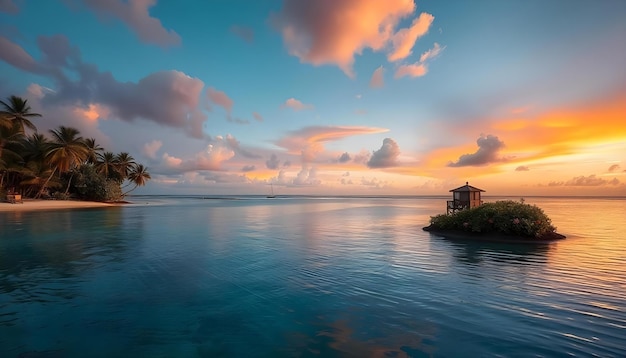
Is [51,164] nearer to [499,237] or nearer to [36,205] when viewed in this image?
[36,205]

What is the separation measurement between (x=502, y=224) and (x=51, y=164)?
234 feet

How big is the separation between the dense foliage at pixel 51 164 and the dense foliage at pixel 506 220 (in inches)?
2511

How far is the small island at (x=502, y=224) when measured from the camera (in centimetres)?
1664

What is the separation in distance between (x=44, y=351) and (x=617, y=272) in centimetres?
1632

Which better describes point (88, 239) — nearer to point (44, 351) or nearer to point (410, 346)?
point (44, 351)

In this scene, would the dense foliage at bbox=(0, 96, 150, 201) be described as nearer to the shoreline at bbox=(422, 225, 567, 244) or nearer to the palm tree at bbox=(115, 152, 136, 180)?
the palm tree at bbox=(115, 152, 136, 180)

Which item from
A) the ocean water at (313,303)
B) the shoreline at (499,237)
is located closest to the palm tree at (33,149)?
the ocean water at (313,303)

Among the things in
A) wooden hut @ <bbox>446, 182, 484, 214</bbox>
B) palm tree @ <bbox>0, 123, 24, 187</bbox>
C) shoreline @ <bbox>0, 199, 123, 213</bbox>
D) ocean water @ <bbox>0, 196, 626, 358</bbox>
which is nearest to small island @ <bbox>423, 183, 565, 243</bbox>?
ocean water @ <bbox>0, 196, 626, 358</bbox>

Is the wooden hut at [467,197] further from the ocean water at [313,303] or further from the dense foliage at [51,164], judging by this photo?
the dense foliage at [51,164]

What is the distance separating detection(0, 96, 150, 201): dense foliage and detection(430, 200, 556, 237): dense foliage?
63790 mm

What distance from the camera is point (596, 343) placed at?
5270mm

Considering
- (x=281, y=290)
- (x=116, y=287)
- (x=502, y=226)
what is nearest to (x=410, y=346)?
(x=281, y=290)

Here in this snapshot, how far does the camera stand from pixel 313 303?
7438mm

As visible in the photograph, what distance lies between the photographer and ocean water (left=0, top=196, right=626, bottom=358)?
5.27 meters
